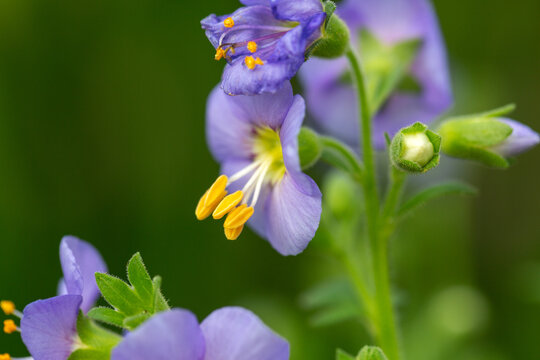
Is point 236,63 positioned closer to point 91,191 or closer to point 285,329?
point 285,329

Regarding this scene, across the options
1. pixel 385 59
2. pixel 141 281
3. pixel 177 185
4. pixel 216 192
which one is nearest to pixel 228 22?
pixel 216 192

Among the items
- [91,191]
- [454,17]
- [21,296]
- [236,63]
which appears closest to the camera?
[236,63]

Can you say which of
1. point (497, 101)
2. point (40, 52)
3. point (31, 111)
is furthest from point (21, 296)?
point (497, 101)

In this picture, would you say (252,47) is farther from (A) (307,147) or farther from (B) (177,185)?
(B) (177,185)

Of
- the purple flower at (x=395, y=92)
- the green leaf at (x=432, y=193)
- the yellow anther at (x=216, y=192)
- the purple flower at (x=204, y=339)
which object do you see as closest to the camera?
the purple flower at (x=204, y=339)

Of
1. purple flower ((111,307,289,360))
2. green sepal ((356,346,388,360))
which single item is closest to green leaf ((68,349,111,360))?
purple flower ((111,307,289,360))

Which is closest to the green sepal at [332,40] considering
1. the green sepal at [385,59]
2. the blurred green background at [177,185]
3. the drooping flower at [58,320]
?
the green sepal at [385,59]

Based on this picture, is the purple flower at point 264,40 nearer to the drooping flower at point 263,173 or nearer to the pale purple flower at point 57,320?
the drooping flower at point 263,173
